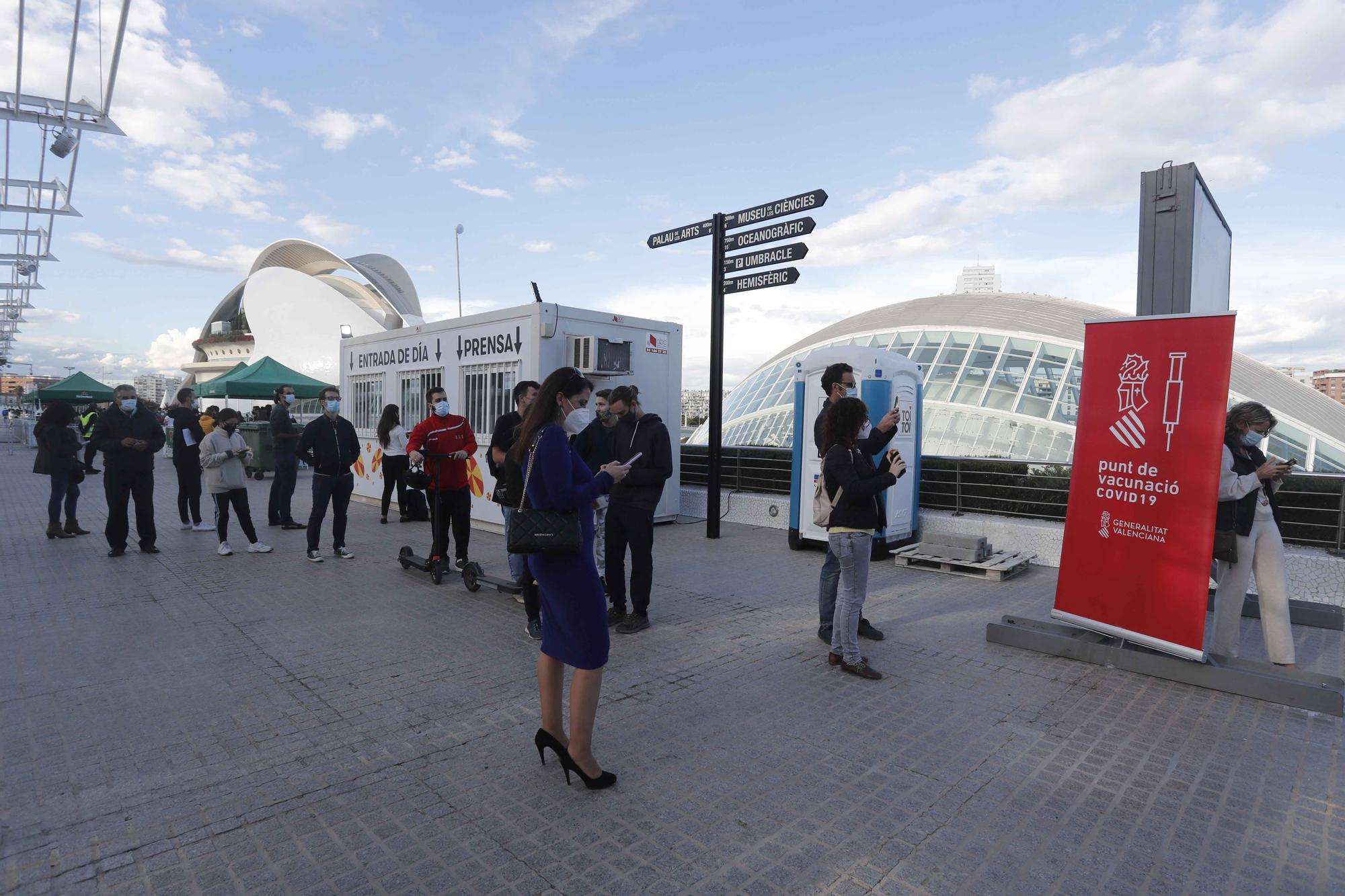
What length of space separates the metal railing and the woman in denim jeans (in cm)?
382

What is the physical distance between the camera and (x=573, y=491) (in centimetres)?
315

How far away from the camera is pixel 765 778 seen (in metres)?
3.40

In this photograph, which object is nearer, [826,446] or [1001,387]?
[826,446]

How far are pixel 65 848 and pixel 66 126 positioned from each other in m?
13.9

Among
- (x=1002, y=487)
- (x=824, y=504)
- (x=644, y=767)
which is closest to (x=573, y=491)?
(x=644, y=767)

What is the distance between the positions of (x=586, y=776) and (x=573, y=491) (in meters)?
1.24

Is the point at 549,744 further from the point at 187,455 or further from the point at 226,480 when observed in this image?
the point at 187,455

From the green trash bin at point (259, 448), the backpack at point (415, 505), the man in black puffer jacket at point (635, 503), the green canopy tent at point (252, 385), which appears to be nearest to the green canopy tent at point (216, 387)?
the green canopy tent at point (252, 385)

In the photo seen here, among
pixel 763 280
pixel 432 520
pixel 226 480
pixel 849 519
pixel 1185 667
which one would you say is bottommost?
pixel 1185 667

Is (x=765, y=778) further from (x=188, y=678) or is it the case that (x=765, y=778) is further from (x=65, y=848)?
(x=188, y=678)

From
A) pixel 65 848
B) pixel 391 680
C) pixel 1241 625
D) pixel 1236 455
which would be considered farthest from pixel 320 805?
pixel 1241 625

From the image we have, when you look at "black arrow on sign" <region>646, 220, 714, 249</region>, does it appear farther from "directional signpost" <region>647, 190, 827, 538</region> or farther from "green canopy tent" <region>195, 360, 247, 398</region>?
"green canopy tent" <region>195, 360, 247, 398</region>

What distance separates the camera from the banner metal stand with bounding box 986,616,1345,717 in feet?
14.2

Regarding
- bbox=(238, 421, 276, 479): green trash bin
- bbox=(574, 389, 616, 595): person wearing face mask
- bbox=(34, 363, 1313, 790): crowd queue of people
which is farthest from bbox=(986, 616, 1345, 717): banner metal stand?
bbox=(238, 421, 276, 479): green trash bin
